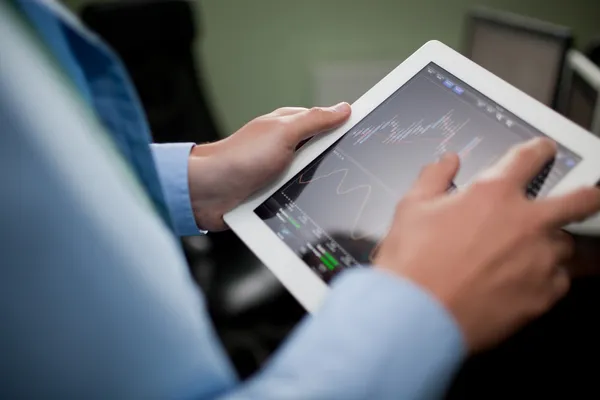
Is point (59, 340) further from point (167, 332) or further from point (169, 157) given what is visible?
point (169, 157)

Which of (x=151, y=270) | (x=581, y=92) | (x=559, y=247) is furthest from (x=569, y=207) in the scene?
(x=581, y=92)

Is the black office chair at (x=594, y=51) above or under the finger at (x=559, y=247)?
under

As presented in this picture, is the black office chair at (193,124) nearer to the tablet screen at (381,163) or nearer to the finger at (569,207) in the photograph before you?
the tablet screen at (381,163)

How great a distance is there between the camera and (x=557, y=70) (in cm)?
104

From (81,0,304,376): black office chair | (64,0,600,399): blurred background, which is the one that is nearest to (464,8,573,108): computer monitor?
Result: (64,0,600,399): blurred background

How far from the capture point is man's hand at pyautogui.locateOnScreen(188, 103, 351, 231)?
2.21 ft

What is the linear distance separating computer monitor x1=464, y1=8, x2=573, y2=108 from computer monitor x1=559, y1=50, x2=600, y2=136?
0.03 metres

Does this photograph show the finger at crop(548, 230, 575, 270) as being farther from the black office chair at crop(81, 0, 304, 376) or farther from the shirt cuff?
the black office chair at crop(81, 0, 304, 376)

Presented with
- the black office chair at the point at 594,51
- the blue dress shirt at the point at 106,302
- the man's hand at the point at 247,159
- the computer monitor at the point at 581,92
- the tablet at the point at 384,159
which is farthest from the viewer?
the black office chair at the point at 594,51

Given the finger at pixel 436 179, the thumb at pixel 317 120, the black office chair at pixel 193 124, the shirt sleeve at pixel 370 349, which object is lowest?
the black office chair at pixel 193 124

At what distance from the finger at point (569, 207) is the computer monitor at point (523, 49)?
60 cm

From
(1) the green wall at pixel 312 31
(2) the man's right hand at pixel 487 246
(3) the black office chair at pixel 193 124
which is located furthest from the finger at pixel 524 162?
(1) the green wall at pixel 312 31

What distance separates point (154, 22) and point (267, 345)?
0.82m

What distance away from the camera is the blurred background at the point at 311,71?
106 centimetres
